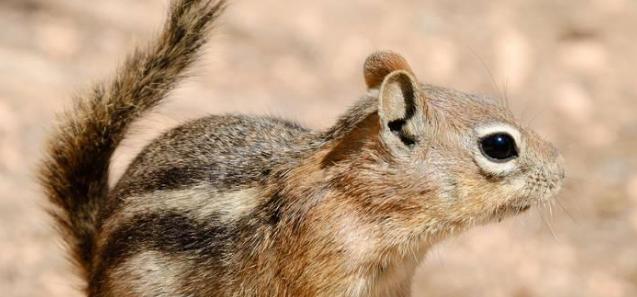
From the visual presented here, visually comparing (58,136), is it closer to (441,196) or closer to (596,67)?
(441,196)

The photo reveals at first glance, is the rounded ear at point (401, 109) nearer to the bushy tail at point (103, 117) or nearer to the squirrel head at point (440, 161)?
the squirrel head at point (440, 161)

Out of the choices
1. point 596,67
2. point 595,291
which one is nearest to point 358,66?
point 596,67

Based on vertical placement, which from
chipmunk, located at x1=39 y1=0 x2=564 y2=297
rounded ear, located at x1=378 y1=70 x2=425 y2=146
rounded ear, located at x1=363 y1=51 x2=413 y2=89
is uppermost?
rounded ear, located at x1=363 y1=51 x2=413 y2=89

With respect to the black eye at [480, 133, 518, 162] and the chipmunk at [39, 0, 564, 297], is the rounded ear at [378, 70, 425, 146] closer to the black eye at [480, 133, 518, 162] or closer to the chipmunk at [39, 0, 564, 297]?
the chipmunk at [39, 0, 564, 297]

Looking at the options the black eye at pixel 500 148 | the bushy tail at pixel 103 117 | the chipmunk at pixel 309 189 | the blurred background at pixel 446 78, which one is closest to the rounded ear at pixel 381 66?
the chipmunk at pixel 309 189

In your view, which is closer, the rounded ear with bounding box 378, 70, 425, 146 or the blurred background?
the rounded ear with bounding box 378, 70, 425, 146

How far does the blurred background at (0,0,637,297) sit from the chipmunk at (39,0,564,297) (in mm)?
1636

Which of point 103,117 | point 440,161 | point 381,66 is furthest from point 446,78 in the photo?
point 440,161

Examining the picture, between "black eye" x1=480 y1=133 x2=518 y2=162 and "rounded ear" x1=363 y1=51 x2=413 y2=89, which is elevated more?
"rounded ear" x1=363 y1=51 x2=413 y2=89

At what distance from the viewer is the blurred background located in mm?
5801

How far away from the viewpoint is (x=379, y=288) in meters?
3.71

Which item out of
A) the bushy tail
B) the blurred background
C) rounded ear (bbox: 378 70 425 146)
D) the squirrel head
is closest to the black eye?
the squirrel head

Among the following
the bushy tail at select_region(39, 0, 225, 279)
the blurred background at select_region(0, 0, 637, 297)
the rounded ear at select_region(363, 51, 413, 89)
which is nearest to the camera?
the rounded ear at select_region(363, 51, 413, 89)

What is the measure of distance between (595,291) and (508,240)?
0.49 m
